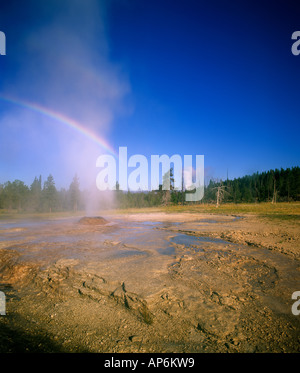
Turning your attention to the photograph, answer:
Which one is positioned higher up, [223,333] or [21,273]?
[223,333]

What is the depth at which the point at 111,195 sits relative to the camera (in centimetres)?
6619

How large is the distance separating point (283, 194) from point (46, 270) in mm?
79102

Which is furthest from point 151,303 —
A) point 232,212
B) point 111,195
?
point 111,195

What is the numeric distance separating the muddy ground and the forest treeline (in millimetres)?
42917

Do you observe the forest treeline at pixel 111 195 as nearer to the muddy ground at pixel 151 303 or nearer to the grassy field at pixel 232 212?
the grassy field at pixel 232 212

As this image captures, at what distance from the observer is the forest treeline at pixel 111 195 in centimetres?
5378

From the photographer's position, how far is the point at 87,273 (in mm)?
4641

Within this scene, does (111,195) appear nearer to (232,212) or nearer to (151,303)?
(232,212)

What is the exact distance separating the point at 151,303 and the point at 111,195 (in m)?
64.6

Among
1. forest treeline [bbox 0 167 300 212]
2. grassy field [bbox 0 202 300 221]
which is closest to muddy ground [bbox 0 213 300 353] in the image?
grassy field [bbox 0 202 300 221]

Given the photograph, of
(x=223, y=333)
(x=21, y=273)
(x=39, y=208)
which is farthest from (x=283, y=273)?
(x=39, y=208)

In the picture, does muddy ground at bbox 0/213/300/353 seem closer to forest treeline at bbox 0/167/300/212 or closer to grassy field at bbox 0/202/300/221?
grassy field at bbox 0/202/300/221
